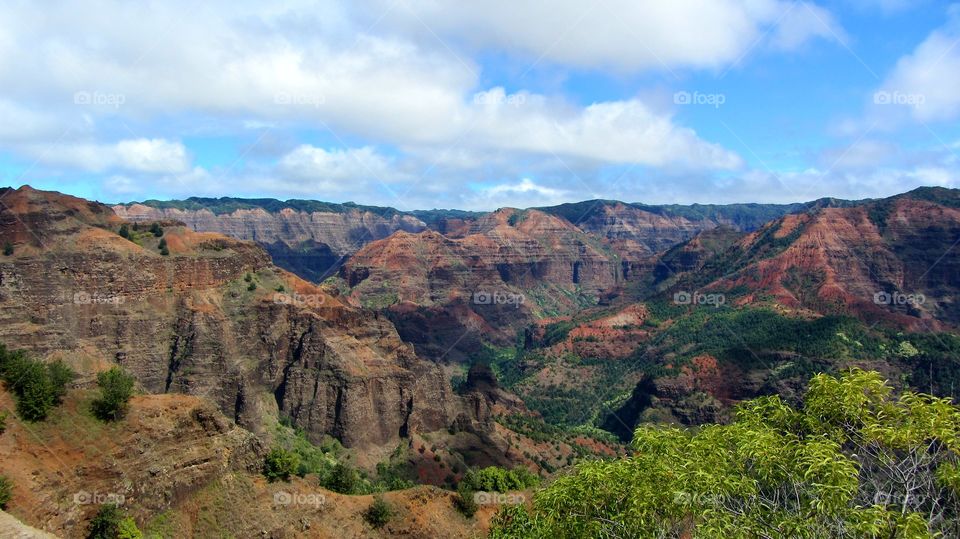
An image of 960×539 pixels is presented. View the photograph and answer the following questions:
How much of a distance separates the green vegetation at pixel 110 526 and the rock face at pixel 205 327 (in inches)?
1176

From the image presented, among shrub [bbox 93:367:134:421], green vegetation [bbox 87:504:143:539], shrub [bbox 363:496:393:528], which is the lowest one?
shrub [bbox 363:496:393:528]

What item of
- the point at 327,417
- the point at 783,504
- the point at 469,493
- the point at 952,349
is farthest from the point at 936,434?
the point at 952,349

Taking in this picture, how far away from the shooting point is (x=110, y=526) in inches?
1443

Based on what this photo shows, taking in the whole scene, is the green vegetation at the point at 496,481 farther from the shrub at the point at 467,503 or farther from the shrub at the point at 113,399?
the shrub at the point at 113,399

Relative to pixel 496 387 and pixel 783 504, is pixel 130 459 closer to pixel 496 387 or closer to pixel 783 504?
pixel 783 504

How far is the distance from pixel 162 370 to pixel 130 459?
34.5 meters

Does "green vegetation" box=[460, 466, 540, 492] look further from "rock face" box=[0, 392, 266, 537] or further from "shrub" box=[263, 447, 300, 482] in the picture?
"rock face" box=[0, 392, 266, 537]

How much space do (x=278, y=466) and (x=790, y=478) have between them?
1567 inches

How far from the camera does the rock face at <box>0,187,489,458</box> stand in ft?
214

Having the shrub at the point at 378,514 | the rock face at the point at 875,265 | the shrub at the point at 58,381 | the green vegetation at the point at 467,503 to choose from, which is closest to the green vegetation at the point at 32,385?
the shrub at the point at 58,381

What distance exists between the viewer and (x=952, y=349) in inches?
4860

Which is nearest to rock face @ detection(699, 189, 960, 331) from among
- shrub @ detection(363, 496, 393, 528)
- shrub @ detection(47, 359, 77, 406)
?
shrub @ detection(363, 496, 393, 528)

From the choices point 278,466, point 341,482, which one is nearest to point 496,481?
point 341,482

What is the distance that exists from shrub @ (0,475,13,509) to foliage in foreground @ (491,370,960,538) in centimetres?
3053
